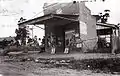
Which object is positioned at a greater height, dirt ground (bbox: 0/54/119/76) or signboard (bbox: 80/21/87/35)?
signboard (bbox: 80/21/87/35)

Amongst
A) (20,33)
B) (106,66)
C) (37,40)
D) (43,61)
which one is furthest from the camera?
(20,33)

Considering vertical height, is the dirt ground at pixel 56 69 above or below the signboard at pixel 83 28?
below

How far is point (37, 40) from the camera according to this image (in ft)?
133

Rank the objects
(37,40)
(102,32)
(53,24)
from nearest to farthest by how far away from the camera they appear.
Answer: (53,24) < (102,32) < (37,40)

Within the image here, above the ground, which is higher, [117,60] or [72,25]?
[72,25]

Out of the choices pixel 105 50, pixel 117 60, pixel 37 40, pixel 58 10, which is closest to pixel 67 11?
pixel 58 10

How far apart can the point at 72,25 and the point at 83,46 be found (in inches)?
109

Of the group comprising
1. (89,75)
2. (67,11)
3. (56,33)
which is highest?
(67,11)

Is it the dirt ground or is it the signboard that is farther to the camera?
the signboard

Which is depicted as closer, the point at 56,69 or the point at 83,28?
the point at 56,69

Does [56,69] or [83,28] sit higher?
[83,28]

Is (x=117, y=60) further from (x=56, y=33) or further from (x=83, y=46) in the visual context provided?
(x=56, y=33)

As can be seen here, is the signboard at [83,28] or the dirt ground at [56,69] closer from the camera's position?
the dirt ground at [56,69]

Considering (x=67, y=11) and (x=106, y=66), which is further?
(x=67, y=11)
